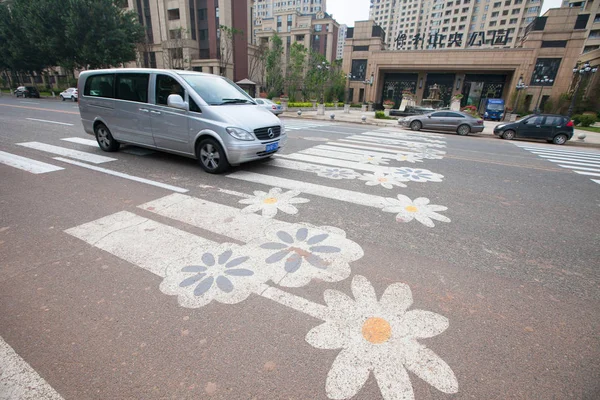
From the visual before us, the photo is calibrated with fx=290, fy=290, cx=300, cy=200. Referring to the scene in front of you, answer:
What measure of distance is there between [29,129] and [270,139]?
410 inches

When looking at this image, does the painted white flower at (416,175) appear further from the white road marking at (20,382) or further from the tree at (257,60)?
the tree at (257,60)

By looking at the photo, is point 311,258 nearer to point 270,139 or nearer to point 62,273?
point 62,273

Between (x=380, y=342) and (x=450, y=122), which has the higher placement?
(x=450, y=122)

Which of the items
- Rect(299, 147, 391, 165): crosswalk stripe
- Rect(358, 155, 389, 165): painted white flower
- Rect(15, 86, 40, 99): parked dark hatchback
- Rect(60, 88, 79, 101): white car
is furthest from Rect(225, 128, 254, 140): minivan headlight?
Rect(15, 86, 40, 99): parked dark hatchback

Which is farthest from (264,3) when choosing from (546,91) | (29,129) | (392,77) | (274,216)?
(274,216)

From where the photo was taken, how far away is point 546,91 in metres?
38.7

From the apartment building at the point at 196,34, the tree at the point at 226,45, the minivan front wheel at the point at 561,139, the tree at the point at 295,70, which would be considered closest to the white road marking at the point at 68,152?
the minivan front wheel at the point at 561,139

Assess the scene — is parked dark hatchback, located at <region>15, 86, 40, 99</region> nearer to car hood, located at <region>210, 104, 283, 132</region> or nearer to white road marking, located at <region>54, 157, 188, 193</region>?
white road marking, located at <region>54, 157, 188, 193</region>

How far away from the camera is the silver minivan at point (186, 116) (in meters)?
5.60

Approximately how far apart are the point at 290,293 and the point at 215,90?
5.15 m

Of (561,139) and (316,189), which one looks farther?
(561,139)

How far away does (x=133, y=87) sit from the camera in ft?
21.0

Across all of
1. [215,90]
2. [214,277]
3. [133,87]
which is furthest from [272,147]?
[214,277]

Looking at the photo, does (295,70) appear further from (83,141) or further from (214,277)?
(214,277)
